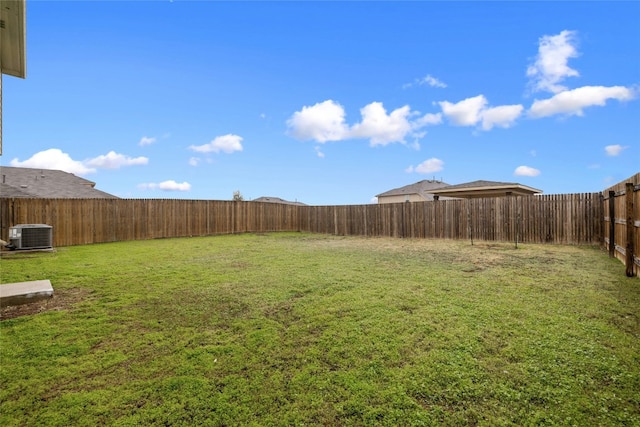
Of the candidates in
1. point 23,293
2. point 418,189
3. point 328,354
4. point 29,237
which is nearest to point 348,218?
point 418,189

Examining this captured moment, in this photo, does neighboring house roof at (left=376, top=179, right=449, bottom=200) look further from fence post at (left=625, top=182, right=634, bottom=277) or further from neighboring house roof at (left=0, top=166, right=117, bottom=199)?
neighboring house roof at (left=0, top=166, right=117, bottom=199)

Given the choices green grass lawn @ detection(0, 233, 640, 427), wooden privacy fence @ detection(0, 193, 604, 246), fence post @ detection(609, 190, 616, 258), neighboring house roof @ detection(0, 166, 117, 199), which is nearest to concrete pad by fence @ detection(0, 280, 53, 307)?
green grass lawn @ detection(0, 233, 640, 427)

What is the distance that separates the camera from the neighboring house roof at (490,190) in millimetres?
13727

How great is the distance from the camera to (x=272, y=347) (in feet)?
7.95

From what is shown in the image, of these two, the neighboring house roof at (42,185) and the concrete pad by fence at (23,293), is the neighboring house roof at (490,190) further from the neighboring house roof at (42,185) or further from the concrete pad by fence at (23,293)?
the neighboring house roof at (42,185)

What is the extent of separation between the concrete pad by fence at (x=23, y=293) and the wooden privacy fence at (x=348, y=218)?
910 cm

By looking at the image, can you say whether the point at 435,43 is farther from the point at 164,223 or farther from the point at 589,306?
the point at 164,223

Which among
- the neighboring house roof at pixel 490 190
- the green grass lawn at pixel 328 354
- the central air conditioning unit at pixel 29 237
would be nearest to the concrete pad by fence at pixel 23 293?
the green grass lawn at pixel 328 354

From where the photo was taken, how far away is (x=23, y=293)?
10.4 ft

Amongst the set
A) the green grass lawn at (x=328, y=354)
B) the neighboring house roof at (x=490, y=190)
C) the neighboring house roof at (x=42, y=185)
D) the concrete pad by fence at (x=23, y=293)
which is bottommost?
the green grass lawn at (x=328, y=354)

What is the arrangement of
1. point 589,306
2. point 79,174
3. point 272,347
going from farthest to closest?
point 79,174 < point 589,306 < point 272,347

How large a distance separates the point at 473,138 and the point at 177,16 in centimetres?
1354

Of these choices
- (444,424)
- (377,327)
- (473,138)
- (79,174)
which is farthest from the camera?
(79,174)

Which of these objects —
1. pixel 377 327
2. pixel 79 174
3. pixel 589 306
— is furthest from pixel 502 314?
pixel 79 174
